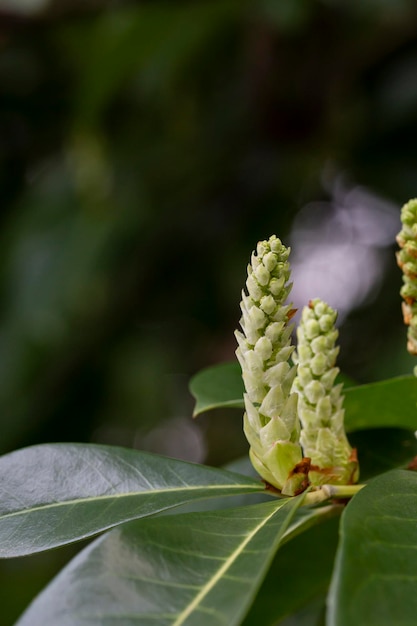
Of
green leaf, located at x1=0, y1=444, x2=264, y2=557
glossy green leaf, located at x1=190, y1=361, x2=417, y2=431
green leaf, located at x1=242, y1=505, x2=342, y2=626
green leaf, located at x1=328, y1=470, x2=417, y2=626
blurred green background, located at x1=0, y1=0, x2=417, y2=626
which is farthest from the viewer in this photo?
blurred green background, located at x1=0, y1=0, x2=417, y2=626

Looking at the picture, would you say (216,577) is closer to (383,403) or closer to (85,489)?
(85,489)

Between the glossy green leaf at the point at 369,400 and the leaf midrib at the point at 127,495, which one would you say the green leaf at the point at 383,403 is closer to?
the glossy green leaf at the point at 369,400

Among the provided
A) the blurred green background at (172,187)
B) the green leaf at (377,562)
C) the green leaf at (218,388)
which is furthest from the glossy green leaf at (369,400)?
Answer: the blurred green background at (172,187)

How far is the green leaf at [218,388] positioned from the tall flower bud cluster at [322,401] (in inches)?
4.0

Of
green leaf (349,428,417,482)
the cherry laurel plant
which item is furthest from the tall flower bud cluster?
green leaf (349,428,417,482)

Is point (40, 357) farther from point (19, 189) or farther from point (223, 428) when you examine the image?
point (223, 428)

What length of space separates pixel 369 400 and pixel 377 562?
0.38 metres

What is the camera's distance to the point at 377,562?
47 centimetres

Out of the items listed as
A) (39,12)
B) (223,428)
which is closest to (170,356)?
(223,428)

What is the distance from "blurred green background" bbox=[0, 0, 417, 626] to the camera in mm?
2568

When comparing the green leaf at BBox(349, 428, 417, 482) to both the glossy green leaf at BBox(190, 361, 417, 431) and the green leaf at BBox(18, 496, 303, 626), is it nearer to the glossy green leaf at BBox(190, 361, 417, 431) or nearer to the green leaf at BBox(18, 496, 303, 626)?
the glossy green leaf at BBox(190, 361, 417, 431)

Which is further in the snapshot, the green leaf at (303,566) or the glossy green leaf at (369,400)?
the green leaf at (303,566)

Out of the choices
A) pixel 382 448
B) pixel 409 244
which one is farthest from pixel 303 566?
pixel 409 244

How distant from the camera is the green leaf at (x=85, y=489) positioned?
23.9 inches
